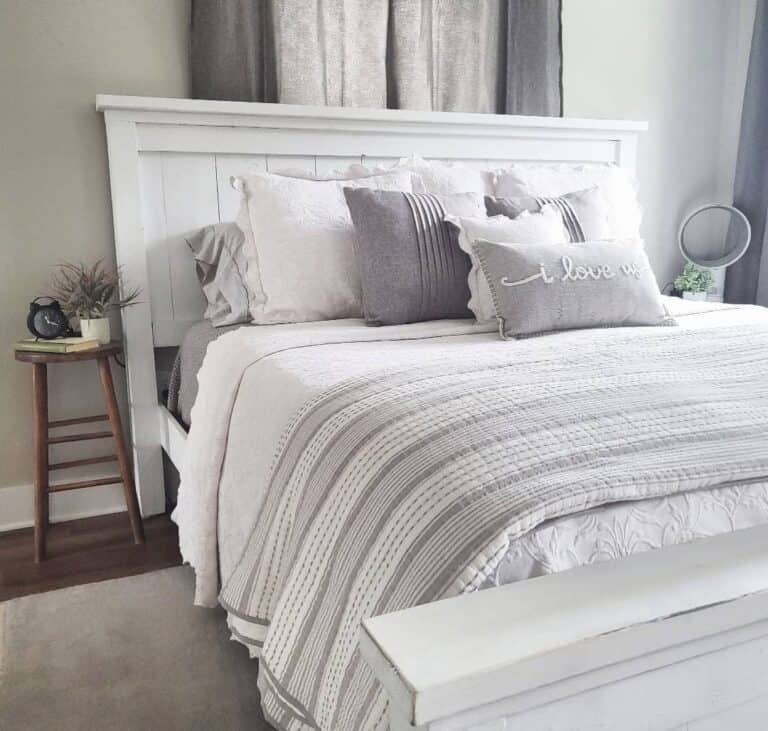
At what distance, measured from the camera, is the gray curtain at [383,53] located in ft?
7.01

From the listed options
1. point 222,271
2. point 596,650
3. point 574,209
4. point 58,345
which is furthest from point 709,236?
point 596,650

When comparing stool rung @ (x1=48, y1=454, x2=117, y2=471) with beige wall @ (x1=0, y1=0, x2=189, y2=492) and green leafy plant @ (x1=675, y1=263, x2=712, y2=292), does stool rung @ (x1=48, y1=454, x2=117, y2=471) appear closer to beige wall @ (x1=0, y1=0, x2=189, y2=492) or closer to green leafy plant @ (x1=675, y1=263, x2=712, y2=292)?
beige wall @ (x1=0, y1=0, x2=189, y2=492)

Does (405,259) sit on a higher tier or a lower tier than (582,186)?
lower

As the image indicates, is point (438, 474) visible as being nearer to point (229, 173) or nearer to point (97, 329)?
point (97, 329)

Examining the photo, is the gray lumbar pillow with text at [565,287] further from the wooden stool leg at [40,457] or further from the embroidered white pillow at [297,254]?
the wooden stool leg at [40,457]

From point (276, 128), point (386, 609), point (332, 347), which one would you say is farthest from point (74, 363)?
point (386, 609)

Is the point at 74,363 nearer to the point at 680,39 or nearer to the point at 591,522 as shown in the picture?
the point at 591,522

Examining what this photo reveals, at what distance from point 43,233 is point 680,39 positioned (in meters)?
2.57

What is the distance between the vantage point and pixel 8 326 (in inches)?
82.4

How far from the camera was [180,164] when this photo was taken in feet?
6.93

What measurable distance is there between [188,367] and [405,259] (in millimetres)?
695

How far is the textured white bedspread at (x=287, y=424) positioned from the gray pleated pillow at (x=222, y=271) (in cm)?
20

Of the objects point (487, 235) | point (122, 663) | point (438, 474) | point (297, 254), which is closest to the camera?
point (438, 474)

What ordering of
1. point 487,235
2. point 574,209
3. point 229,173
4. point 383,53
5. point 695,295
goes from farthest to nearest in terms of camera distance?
point 695,295 < point 383,53 < point 229,173 < point 574,209 < point 487,235
